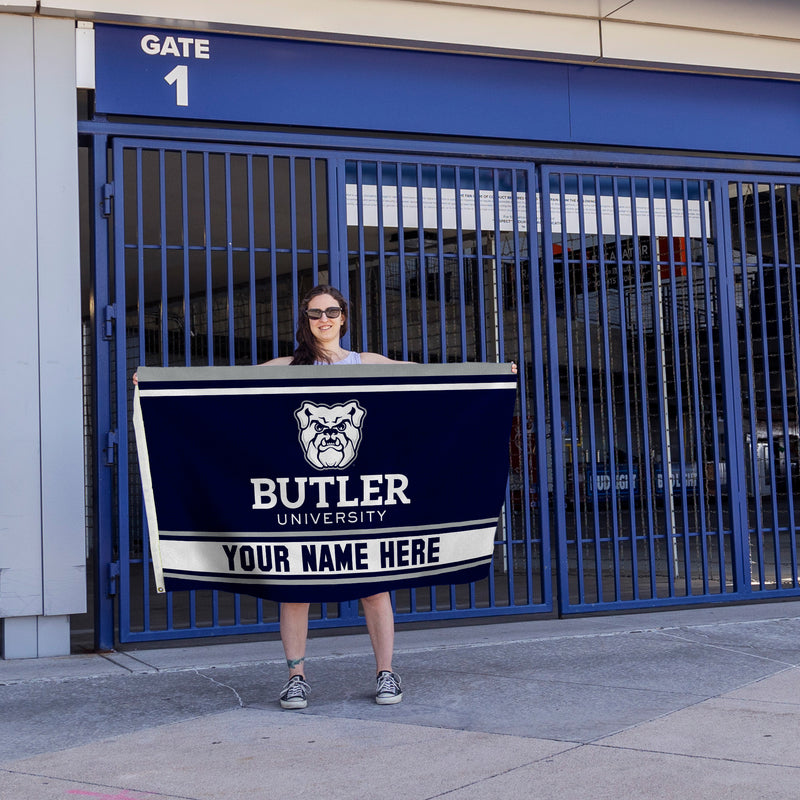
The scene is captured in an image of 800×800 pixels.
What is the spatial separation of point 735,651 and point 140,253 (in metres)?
3.87

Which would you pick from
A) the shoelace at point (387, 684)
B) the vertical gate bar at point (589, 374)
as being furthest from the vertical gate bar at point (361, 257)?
the shoelace at point (387, 684)

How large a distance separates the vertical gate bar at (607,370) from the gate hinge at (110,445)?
3.06 metres

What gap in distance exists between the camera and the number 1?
6254 mm

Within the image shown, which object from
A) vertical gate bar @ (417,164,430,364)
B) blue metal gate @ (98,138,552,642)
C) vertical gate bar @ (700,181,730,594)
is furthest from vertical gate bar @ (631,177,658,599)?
vertical gate bar @ (417,164,430,364)

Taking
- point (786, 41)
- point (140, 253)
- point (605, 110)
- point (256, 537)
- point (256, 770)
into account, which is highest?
point (786, 41)

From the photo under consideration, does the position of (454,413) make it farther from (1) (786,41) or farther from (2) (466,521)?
(1) (786,41)

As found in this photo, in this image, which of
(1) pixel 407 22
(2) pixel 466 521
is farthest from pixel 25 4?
(2) pixel 466 521

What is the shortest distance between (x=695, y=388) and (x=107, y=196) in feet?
12.8

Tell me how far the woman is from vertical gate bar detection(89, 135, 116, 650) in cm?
168

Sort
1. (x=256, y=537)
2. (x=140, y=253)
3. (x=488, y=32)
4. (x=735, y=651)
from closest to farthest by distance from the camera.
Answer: (x=256, y=537), (x=735, y=651), (x=140, y=253), (x=488, y=32)

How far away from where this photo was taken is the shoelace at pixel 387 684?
458cm

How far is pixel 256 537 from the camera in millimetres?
4586

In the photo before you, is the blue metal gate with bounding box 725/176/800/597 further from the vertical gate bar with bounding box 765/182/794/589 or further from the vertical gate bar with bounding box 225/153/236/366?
the vertical gate bar with bounding box 225/153/236/366

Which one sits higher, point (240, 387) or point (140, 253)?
point (140, 253)
